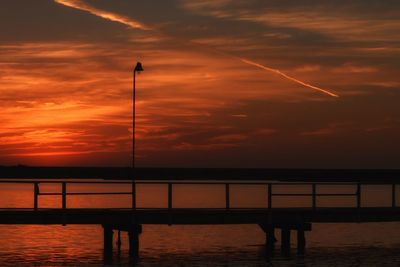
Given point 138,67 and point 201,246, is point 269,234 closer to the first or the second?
point 201,246

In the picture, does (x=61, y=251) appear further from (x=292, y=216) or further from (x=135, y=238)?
(x=292, y=216)

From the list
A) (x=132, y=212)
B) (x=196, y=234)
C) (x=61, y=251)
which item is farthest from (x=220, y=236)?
(x=132, y=212)

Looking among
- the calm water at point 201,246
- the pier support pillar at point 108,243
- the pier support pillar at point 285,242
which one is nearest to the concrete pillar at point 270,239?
the calm water at point 201,246

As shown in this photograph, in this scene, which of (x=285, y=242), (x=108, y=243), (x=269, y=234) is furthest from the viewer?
(x=285, y=242)

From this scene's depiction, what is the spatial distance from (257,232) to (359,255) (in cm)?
1609

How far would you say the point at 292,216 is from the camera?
1587 inches

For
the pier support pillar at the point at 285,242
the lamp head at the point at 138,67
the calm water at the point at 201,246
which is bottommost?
the calm water at the point at 201,246

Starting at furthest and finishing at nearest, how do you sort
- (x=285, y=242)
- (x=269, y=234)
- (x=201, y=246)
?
(x=201, y=246) < (x=285, y=242) < (x=269, y=234)

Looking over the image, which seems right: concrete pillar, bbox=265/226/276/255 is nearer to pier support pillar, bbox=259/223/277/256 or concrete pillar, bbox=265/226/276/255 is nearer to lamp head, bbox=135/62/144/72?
pier support pillar, bbox=259/223/277/256

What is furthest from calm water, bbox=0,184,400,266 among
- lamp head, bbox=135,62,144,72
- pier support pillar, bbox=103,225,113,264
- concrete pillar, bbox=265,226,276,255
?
lamp head, bbox=135,62,144,72

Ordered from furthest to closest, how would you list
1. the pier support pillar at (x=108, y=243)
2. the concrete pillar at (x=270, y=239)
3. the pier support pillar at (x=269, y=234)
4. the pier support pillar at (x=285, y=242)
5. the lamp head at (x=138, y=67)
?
the pier support pillar at (x=285, y=242) < the lamp head at (x=138, y=67) < the concrete pillar at (x=270, y=239) < the pier support pillar at (x=269, y=234) < the pier support pillar at (x=108, y=243)

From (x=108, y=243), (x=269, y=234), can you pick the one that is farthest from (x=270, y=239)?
(x=108, y=243)

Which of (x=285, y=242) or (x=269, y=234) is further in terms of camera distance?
(x=285, y=242)

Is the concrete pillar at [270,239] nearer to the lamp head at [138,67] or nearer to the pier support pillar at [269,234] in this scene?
the pier support pillar at [269,234]
